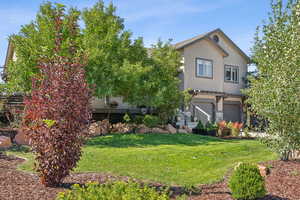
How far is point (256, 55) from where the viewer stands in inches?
396

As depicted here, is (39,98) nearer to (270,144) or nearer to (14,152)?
(14,152)

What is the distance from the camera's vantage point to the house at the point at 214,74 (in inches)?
888

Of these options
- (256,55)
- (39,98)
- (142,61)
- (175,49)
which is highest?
(175,49)

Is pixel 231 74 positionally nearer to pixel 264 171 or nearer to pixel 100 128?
pixel 100 128

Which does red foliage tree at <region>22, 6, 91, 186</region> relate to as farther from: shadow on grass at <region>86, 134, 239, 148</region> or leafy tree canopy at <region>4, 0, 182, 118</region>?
leafy tree canopy at <region>4, 0, 182, 118</region>

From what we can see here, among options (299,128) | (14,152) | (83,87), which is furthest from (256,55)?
(14,152)

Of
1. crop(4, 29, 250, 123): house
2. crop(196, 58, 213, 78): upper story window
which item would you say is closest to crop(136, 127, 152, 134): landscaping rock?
crop(4, 29, 250, 123): house

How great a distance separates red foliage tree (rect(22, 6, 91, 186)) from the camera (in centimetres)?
582

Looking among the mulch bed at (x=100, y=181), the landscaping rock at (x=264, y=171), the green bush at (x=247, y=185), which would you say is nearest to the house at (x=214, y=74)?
the landscaping rock at (x=264, y=171)

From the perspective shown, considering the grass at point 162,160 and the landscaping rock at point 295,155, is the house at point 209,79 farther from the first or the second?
the landscaping rock at point 295,155

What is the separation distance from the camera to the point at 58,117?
5824 millimetres

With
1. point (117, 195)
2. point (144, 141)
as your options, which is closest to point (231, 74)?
point (144, 141)

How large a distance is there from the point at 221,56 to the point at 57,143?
20.6 metres

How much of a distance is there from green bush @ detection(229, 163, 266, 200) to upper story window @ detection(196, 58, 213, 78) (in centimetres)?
1745
